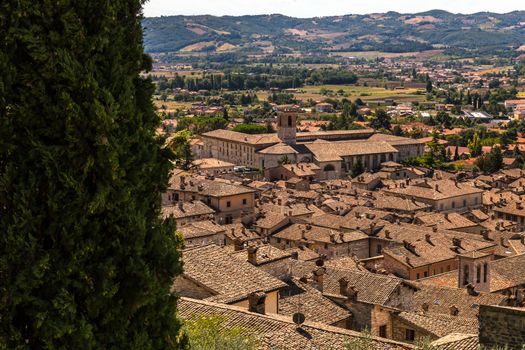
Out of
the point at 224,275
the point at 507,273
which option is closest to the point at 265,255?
the point at 224,275

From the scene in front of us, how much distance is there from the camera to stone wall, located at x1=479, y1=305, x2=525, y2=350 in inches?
417

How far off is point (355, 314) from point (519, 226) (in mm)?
35721

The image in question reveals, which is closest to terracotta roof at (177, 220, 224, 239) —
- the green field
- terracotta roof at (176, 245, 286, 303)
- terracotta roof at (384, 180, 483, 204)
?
terracotta roof at (176, 245, 286, 303)

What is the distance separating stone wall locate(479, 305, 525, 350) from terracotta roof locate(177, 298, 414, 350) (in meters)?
1.45

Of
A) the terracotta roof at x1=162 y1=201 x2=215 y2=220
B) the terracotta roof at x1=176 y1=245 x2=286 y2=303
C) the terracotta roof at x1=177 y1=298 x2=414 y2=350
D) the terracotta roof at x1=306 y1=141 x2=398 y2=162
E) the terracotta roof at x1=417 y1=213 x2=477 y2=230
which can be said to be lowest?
the terracotta roof at x1=306 y1=141 x2=398 y2=162

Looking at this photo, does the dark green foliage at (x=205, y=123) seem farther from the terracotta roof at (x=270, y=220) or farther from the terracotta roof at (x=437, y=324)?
the terracotta roof at (x=437, y=324)

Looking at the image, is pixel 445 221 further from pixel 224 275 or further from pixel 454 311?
pixel 224 275

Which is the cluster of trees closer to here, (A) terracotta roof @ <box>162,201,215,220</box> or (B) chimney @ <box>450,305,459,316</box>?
(A) terracotta roof @ <box>162,201,215,220</box>

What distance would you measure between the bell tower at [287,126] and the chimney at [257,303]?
71.3m

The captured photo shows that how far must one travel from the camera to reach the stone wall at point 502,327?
10598 mm

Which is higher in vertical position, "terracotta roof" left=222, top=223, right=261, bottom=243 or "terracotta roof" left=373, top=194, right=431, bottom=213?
"terracotta roof" left=222, top=223, right=261, bottom=243

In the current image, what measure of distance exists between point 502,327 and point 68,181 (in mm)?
7257

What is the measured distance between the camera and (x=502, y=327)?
1080cm

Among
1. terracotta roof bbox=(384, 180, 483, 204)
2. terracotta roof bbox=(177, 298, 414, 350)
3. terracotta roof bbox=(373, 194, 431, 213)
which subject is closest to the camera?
terracotta roof bbox=(177, 298, 414, 350)
